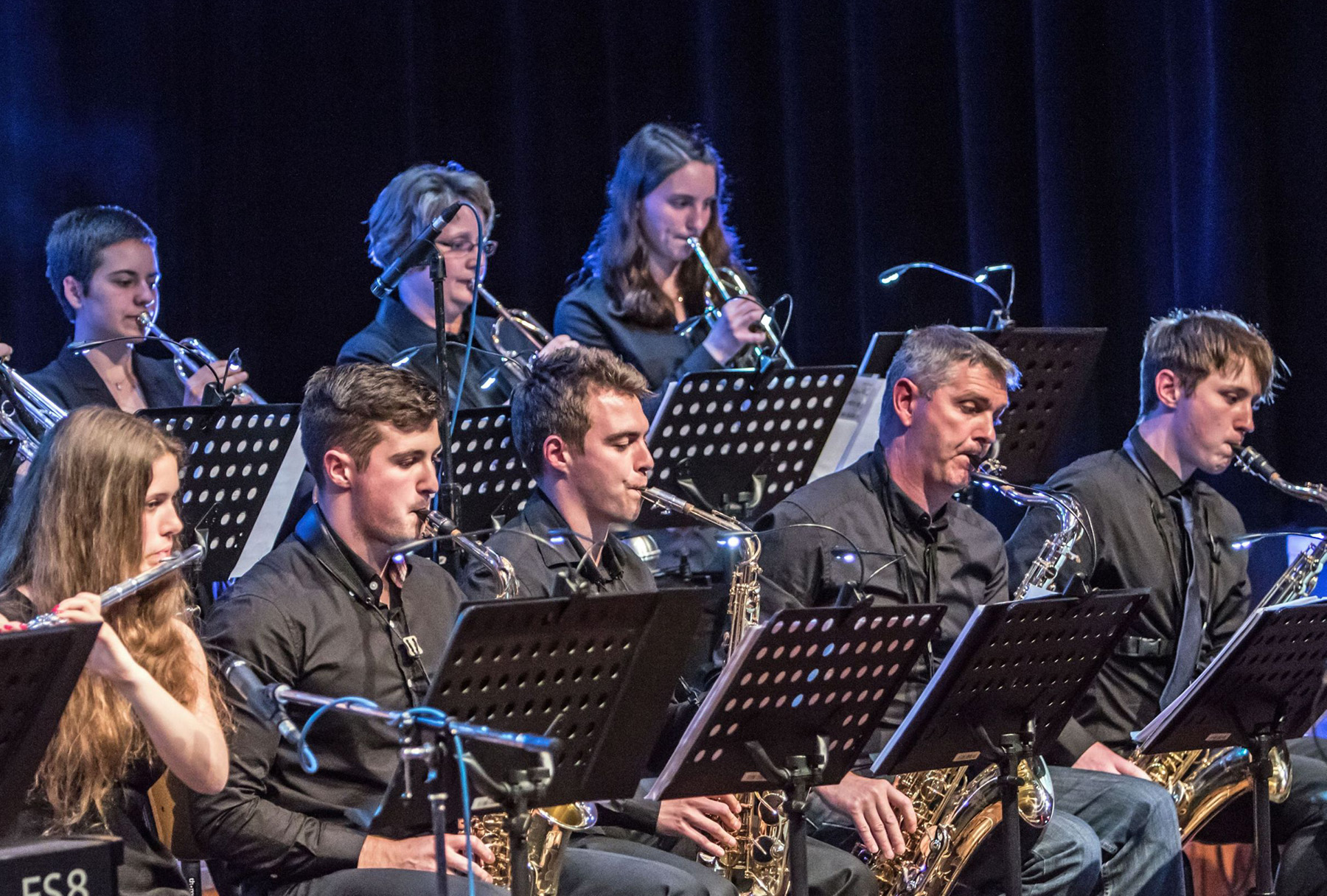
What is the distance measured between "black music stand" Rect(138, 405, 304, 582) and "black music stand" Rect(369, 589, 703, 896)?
1.32 meters

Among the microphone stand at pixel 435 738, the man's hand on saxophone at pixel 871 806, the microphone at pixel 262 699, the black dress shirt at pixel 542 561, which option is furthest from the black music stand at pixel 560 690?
the man's hand on saxophone at pixel 871 806

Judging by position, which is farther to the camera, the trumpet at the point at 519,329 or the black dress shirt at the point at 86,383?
the trumpet at the point at 519,329

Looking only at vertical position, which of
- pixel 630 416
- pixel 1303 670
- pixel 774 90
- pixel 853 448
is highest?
pixel 774 90

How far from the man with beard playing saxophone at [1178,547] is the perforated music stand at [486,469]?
1516 millimetres

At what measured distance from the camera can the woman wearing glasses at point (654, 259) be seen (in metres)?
5.35

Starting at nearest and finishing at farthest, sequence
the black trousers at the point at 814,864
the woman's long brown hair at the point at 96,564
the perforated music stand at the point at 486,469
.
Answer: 1. the woman's long brown hair at the point at 96,564
2. the black trousers at the point at 814,864
3. the perforated music stand at the point at 486,469

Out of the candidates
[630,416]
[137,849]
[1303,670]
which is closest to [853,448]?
[630,416]

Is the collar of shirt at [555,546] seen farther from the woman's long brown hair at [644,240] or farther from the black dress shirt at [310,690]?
the woman's long brown hair at [644,240]

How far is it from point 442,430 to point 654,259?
4.68 ft

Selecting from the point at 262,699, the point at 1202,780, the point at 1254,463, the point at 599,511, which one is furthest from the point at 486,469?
the point at 1254,463

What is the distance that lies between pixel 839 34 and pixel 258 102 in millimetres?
2214

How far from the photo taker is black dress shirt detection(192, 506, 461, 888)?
3.37m

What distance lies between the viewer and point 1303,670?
437cm

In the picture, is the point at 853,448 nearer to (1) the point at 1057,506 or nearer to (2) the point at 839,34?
(1) the point at 1057,506
